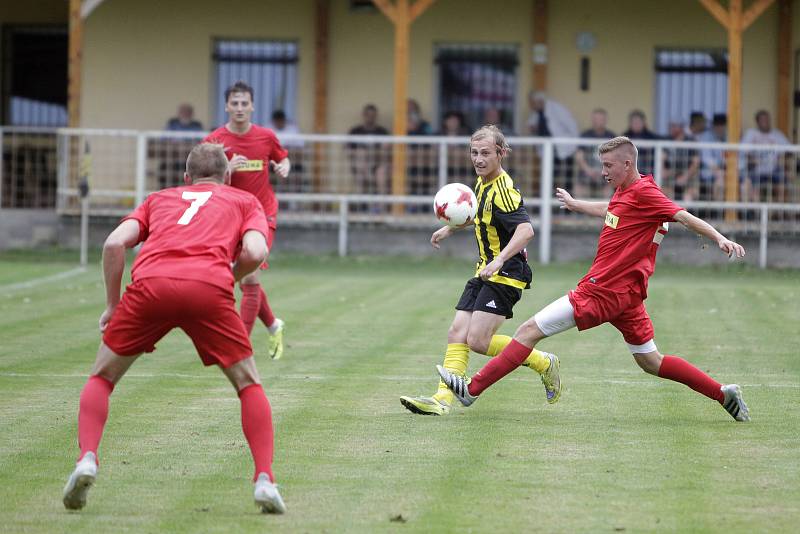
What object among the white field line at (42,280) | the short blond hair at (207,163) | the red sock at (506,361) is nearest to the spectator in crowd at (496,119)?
the white field line at (42,280)

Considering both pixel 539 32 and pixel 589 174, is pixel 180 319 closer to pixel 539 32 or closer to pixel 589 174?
pixel 589 174

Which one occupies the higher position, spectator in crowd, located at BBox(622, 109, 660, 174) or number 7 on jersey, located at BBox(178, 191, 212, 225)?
spectator in crowd, located at BBox(622, 109, 660, 174)

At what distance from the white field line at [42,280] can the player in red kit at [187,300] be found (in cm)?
1080

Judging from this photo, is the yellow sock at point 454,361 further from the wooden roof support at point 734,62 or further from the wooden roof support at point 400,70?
the wooden roof support at point 734,62

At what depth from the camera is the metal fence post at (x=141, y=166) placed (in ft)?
71.6

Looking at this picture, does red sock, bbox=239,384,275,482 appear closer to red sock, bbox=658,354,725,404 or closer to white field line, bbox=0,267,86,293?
red sock, bbox=658,354,725,404

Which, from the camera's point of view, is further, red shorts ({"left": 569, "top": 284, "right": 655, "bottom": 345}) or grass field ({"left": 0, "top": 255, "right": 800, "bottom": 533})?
red shorts ({"left": 569, "top": 284, "right": 655, "bottom": 345})

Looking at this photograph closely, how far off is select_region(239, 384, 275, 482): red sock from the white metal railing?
51.0 ft

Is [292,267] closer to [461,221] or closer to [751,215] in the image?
[751,215]

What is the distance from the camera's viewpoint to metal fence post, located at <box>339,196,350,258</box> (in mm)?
21953

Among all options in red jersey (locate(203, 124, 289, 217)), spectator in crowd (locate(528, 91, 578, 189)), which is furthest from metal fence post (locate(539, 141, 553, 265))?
red jersey (locate(203, 124, 289, 217))

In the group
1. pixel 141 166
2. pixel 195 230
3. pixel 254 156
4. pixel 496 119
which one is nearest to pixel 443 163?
pixel 496 119

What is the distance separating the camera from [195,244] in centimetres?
602

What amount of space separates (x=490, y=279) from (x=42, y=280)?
34.5 ft
